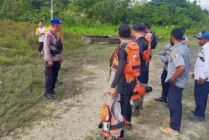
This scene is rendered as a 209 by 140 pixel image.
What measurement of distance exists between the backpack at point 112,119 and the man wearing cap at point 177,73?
970 millimetres

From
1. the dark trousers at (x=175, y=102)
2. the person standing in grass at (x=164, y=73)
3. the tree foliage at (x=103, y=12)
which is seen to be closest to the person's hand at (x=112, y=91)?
the dark trousers at (x=175, y=102)

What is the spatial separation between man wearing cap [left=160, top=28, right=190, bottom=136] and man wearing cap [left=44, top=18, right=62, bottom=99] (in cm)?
239

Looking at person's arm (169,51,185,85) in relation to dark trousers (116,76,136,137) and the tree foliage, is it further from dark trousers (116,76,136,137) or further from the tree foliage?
the tree foliage

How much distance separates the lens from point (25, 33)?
12.0 meters

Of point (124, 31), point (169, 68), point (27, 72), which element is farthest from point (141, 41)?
point (27, 72)

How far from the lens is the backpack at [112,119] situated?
3.66 metres

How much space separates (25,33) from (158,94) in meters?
7.81

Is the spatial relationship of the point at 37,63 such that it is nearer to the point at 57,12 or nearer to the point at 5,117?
the point at 5,117

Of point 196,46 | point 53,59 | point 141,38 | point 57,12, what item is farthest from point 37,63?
point 57,12

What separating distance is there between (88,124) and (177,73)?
1.75 meters

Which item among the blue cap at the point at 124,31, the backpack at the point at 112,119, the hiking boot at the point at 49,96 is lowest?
the hiking boot at the point at 49,96

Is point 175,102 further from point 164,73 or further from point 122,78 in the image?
point 164,73

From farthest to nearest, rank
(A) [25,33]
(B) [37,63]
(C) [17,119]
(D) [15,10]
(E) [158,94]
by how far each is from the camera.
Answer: (D) [15,10], (A) [25,33], (B) [37,63], (E) [158,94], (C) [17,119]

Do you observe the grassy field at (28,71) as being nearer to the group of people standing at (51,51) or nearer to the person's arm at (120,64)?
the group of people standing at (51,51)
